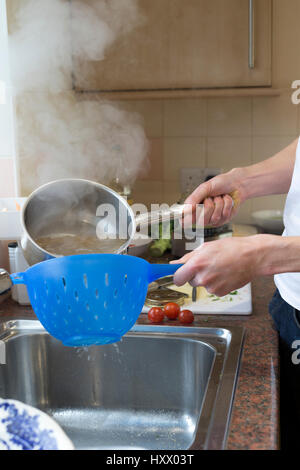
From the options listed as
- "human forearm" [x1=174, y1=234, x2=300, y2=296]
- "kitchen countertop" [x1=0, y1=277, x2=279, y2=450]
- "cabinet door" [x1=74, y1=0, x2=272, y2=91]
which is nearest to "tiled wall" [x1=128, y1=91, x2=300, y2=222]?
"cabinet door" [x1=74, y1=0, x2=272, y2=91]

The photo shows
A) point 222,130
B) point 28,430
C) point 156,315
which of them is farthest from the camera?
point 222,130

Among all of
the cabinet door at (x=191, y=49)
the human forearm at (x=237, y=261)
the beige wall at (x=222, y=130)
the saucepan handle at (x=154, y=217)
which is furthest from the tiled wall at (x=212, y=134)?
the human forearm at (x=237, y=261)

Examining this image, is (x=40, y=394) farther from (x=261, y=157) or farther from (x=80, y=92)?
(x=261, y=157)

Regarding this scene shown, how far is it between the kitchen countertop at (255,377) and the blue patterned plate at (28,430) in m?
0.24

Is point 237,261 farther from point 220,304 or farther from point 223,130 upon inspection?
point 223,130

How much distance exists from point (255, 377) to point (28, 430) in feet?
1.39

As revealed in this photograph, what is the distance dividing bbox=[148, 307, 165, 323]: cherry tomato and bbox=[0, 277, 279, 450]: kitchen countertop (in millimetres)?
22

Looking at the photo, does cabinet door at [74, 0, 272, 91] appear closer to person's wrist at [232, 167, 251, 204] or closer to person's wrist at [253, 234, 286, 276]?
person's wrist at [232, 167, 251, 204]

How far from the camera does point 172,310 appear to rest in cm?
119

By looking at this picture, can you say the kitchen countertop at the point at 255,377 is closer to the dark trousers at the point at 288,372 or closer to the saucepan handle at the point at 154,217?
the dark trousers at the point at 288,372

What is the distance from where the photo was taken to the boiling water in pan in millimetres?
1037

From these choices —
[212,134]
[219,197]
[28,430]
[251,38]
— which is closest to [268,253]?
[219,197]

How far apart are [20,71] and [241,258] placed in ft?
3.74

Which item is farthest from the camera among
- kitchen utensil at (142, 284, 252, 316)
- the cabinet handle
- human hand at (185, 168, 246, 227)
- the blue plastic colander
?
the cabinet handle
